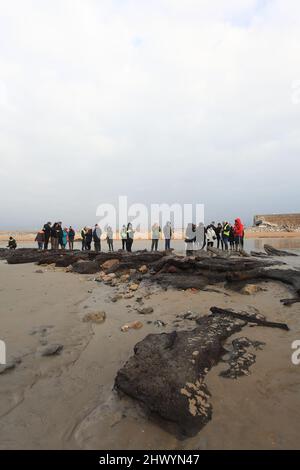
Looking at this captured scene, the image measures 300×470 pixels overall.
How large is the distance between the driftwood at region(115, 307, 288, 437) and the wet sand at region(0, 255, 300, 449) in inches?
3.8

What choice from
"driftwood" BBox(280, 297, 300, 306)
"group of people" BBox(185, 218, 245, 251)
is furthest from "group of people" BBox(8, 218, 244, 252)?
"driftwood" BBox(280, 297, 300, 306)

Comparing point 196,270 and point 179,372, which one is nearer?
point 179,372

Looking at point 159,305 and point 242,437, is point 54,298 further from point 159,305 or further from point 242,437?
point 242,437

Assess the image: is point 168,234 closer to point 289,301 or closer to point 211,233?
point 211,233

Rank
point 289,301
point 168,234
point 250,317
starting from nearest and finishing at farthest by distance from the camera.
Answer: point 250,317
point 289,301
point 168,234

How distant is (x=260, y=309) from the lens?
5.44m

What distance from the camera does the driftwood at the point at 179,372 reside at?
8.14ft

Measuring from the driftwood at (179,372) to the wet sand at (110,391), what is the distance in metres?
0.10

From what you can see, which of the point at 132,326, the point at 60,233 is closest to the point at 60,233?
the point at 60,233

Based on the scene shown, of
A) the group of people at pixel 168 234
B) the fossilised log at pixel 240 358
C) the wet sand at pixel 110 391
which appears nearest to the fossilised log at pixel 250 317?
the wet sand at pixel 110 391

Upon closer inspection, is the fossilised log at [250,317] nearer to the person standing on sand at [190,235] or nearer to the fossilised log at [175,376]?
the fossilised log at [175,376]

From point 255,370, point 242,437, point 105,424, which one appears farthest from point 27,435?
point 255,370

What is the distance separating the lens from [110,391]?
2.99m

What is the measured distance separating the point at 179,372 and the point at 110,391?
2.54 ft
